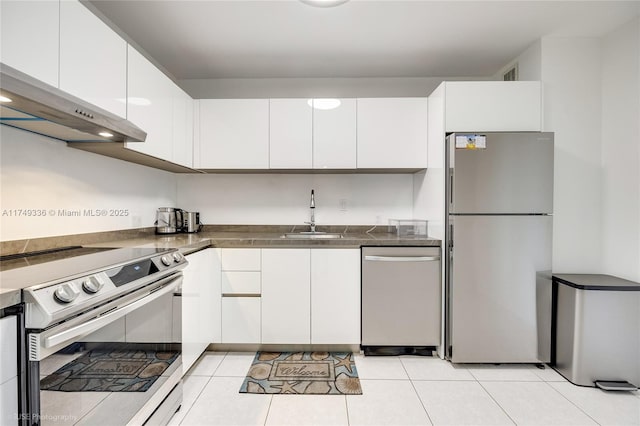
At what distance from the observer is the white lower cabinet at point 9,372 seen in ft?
2.77

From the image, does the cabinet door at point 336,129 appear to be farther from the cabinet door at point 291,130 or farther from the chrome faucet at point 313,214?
the chrome faucet at point 313,214

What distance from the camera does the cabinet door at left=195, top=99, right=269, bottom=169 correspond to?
2691 millimetres

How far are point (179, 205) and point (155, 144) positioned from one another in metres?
1.10

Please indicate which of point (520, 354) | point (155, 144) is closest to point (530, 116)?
point (520, 354)

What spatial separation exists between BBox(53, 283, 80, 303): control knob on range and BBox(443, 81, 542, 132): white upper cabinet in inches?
94.4

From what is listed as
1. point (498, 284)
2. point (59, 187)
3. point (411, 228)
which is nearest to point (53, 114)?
point (59, 187)

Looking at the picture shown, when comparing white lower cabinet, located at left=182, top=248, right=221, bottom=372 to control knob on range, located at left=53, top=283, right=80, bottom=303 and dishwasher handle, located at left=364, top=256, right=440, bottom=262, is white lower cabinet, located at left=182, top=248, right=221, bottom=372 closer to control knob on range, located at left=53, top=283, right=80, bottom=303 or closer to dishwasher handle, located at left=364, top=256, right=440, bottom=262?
control knob on range, located at left=53, top=283, right=80, bottom=303

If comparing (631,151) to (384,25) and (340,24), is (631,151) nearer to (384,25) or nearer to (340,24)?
(384,25)

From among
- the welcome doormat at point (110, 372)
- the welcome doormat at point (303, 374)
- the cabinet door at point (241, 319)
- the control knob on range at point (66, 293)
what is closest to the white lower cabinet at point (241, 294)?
the cabinet door at point (241, 319)

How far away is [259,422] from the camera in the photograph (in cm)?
166

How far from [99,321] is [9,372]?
0.27 meters

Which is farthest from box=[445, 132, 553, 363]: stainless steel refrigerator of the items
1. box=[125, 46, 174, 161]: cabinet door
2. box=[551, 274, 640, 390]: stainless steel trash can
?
box=[125, 46, 174, 161]: cabinet door

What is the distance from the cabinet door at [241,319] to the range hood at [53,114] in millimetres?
1388

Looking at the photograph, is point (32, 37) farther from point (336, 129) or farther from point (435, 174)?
point (435, 174)
